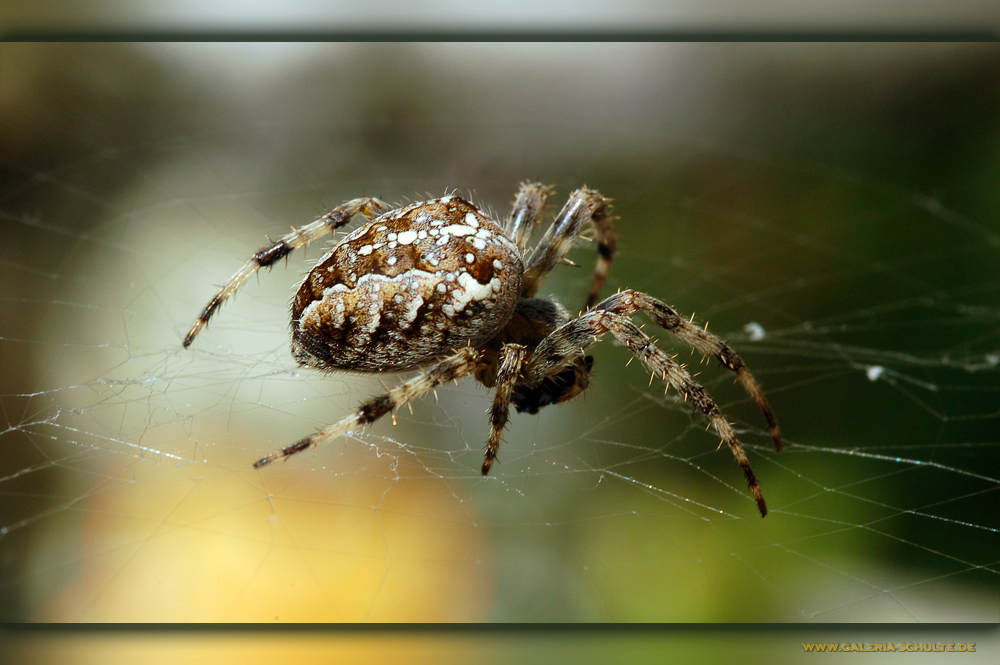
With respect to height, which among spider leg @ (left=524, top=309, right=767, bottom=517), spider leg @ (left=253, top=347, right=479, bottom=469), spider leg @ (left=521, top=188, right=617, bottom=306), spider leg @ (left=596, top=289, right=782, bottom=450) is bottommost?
spider leg @ (left=253, top=347, right=479, bottom=469)

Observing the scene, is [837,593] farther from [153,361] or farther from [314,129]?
[314,129]

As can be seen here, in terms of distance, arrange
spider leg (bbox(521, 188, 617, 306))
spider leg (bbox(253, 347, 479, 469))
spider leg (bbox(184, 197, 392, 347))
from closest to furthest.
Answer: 1. spider leg (bbox(253, 347, 479, 469))
2. spider leg (bbox(184, 197, 392, 347))
3. spider leg (bbox(521, 188, 617, 306))

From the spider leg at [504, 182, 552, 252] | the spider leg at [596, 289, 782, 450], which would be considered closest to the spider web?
the spider leg at [596, 289, 782, 450]

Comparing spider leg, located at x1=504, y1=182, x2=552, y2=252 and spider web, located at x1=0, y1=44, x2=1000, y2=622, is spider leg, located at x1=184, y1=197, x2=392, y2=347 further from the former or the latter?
spider leg, located at x1=504, y1=182, x2=552, y2=252

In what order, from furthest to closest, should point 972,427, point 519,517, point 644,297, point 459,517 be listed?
point 972,427 → point 519,517 → point 459,517 → point 644,297

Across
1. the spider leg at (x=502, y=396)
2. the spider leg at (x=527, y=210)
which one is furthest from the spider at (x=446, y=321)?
the spider leg at (x=527, y=210)

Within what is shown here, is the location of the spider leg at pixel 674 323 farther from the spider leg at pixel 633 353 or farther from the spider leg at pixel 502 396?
the spider leg at pixel 502 396

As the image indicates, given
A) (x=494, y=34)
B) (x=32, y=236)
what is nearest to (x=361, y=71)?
(x=494, y=34)

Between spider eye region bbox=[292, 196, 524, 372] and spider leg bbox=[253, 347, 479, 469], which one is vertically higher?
spider eye region bbox=[292, 196, 524, 372]
